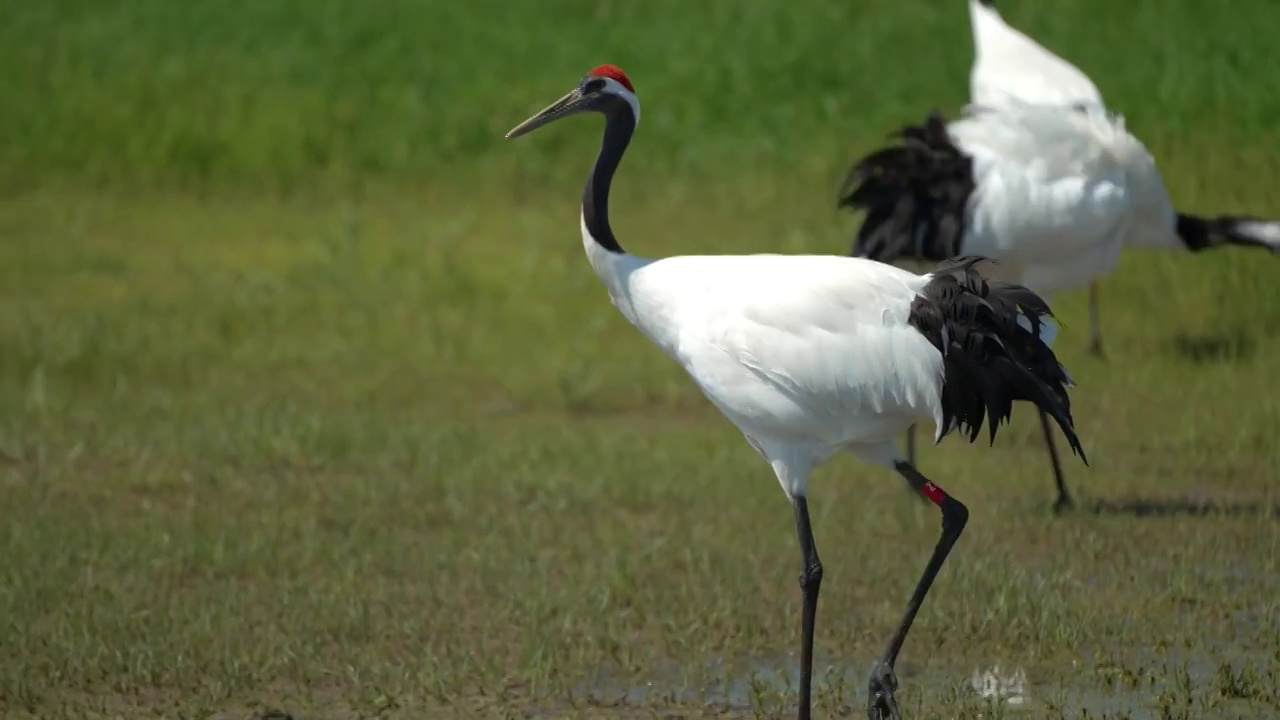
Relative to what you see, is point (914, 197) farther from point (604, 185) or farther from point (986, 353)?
point (986, 353)

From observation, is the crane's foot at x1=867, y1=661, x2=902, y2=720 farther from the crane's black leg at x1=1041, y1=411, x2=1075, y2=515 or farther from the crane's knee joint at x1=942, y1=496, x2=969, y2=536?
the crane's black leg at x1=1041, y1=411, x2=1075, y2=515

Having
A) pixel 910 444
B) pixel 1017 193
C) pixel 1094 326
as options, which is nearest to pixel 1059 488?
pixel 910 444

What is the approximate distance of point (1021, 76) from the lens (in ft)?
28.7

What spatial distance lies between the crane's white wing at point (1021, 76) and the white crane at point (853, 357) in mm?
3066

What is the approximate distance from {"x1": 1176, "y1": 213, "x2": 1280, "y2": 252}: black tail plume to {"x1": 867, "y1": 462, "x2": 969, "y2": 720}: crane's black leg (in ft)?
10.1

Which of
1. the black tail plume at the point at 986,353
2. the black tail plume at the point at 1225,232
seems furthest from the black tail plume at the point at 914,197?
the black tail plume at the point at 986,353

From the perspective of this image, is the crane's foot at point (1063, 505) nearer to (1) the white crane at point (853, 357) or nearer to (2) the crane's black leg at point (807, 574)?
(1) the white crane at point (853, 357)

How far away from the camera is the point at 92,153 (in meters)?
13.2

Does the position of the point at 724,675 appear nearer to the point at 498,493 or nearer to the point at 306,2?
the point at 498,493

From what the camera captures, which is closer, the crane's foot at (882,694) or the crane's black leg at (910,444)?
the crane's foot at (882,694)

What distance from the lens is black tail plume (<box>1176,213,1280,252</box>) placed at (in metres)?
7.95

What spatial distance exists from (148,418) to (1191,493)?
4.34 metres

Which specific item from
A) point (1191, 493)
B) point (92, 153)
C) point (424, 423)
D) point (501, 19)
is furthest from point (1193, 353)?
point (92, 153)

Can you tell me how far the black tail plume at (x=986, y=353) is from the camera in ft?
16.9
